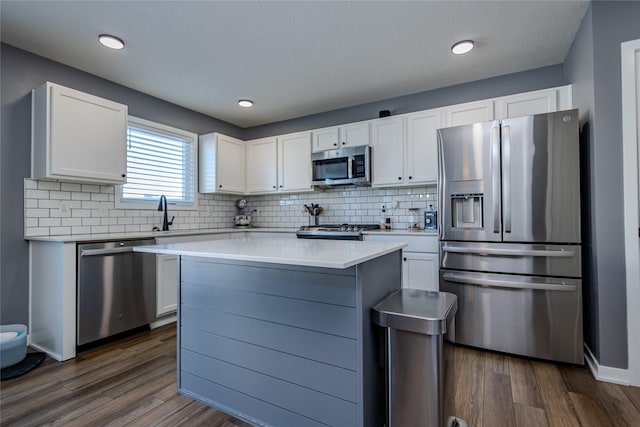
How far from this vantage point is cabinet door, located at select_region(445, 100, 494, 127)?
9.87ft

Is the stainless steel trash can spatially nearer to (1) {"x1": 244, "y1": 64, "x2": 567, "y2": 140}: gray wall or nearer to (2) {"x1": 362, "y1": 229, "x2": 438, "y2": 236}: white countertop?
(2) {"x1": 362, "y1": 229, "x2": 438, "y2": 236}: white countertop

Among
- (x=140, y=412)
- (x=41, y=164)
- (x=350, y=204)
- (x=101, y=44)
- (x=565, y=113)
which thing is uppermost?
(x=101, y=44)

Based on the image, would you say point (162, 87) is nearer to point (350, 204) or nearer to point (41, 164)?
point (41, 164)

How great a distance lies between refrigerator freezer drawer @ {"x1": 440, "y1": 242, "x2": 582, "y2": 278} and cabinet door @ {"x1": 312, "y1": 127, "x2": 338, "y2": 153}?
1.90 m

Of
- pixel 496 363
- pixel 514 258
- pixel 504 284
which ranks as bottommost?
pixel 496 363

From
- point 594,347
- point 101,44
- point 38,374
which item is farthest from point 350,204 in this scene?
point 38,374

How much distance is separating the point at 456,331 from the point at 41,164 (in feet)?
12.3

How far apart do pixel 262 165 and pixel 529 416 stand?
12.7ft

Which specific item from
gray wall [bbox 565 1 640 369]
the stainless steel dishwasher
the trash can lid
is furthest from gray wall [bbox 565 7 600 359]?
the stainless steel dishwasher

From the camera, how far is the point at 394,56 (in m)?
2.81

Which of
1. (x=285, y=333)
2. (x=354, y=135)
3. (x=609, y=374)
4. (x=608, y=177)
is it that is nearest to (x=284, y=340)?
(x=285, y=333)

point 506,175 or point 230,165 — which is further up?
point 230,165

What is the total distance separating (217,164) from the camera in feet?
13.7

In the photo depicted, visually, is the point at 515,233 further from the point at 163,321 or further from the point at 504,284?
the point at 163,321
